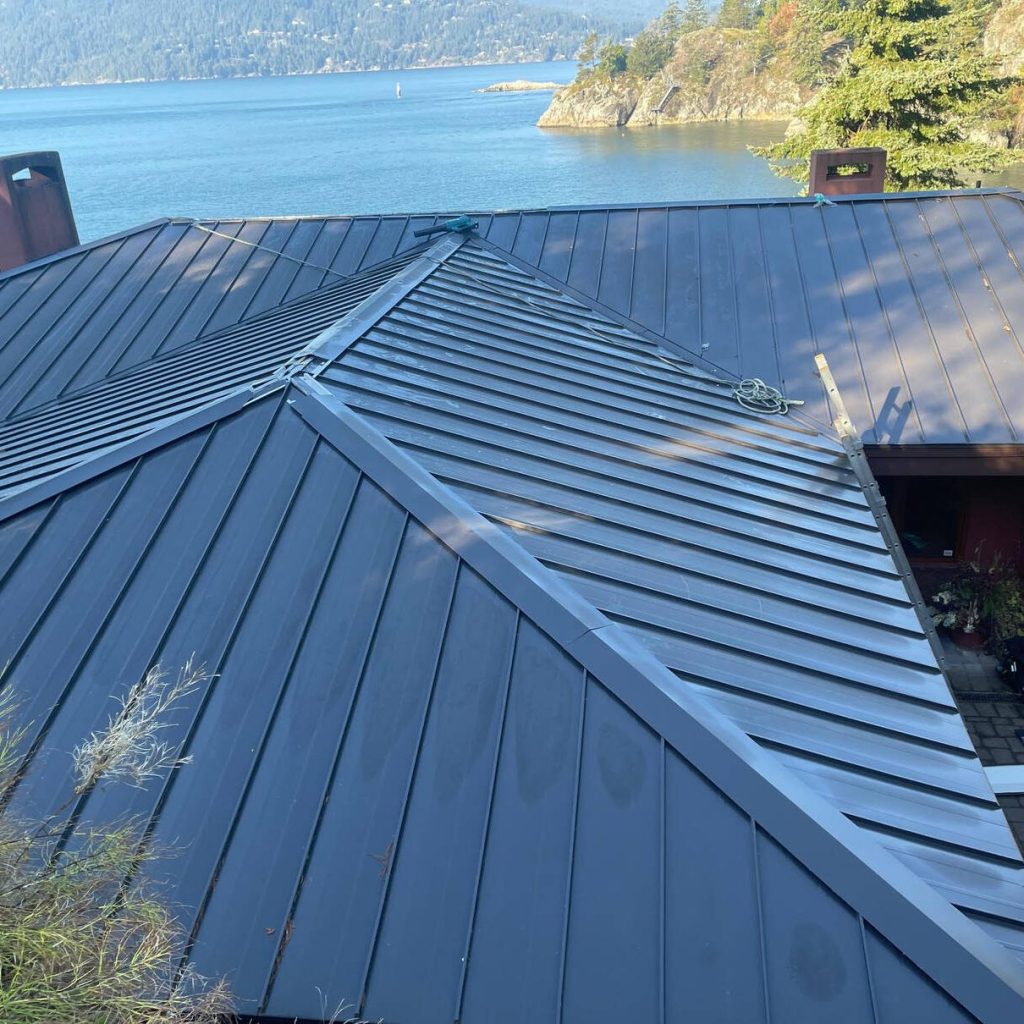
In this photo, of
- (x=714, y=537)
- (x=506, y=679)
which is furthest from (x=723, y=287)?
(x=506, y=679)

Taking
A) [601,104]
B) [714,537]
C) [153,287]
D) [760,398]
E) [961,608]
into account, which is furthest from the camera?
[601,104]

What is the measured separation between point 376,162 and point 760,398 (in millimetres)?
64462

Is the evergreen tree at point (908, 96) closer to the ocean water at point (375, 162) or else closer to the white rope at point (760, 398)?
the white rope at point (760, 398)

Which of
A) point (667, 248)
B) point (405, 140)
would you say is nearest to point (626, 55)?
point (405, 140)

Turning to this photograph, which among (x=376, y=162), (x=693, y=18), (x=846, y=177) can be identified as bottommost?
(x=376, y=162)

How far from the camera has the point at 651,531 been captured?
5969 millimetres

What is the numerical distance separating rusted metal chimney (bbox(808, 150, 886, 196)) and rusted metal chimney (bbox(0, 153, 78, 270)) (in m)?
17.5

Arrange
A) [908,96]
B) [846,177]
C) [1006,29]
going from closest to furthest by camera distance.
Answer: [846,177]
[908,96]
[1006,29]

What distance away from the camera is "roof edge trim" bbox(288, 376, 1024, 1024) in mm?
3562

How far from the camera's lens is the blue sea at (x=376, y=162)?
168ft

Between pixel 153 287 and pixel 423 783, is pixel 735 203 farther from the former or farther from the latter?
pixel 423 783

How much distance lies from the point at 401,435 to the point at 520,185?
51806mm

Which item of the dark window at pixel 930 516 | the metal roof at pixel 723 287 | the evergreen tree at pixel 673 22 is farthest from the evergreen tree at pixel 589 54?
the dark window at pixel 930 516

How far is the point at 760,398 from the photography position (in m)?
8.80
